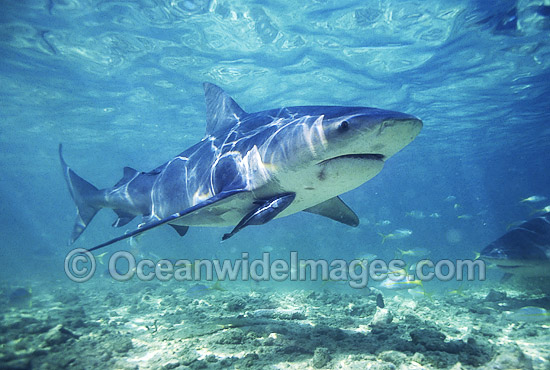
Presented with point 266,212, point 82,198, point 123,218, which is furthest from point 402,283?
point 82,198

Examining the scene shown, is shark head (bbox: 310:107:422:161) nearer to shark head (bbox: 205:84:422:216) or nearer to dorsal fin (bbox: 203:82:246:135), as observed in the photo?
shark head (bbox: 205:84:422:216)

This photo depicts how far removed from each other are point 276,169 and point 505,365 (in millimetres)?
3397

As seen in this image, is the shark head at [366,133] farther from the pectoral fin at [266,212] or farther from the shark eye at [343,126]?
the pectoral fin at [266,212]

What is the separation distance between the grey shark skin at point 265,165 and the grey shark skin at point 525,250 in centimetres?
417

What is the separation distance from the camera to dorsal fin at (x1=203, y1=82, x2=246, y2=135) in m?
5.73

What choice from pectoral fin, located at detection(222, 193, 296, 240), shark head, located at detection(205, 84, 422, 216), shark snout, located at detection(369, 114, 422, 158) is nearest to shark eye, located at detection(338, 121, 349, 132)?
shark head, located at detection(205, 84, 422, 216)

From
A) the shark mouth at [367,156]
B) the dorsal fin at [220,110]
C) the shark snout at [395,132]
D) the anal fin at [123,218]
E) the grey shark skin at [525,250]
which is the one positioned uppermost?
the dorsal fin at [220,110]

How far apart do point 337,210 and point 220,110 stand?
120 inches

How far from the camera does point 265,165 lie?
365cm

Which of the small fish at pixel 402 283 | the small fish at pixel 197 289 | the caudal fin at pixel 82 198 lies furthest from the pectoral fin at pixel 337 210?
the small fish at pixel 197 289

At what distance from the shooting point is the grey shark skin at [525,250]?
21.6ft

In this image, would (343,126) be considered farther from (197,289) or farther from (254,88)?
(254,88)

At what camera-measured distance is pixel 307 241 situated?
31.4 m

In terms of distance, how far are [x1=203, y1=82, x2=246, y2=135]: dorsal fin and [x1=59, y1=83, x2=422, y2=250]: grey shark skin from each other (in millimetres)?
21
